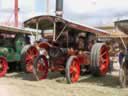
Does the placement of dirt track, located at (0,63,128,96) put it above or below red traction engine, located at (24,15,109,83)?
below

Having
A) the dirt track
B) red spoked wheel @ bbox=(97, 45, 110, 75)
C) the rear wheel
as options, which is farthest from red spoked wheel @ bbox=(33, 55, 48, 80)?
the rear wheel

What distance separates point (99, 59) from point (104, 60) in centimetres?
119

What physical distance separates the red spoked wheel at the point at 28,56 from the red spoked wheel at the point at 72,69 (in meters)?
2.46

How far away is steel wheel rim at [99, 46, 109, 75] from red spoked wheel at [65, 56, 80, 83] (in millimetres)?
1237

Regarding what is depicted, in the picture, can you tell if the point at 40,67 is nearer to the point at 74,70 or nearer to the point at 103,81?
the point at 74,70

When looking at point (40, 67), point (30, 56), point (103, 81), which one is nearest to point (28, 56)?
point (30, 56)

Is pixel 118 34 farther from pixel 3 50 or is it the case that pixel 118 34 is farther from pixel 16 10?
pixel 16 10

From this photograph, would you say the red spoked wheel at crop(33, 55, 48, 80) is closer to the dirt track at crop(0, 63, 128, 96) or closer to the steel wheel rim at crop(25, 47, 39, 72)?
the dirt track at crop(0, 63, 128, 96)

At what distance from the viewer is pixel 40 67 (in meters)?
13.8

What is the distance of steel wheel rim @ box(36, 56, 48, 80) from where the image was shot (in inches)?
543

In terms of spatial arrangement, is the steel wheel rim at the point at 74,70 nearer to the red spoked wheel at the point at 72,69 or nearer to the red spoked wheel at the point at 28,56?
the red spoked wheel at the point at 72,69

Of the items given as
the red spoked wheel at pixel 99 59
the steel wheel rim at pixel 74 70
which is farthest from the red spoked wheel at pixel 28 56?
the red spoked wheel at pixel 99 59

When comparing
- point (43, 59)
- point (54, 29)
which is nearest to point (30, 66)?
point (43, 59)

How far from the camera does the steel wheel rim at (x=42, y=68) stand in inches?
543
